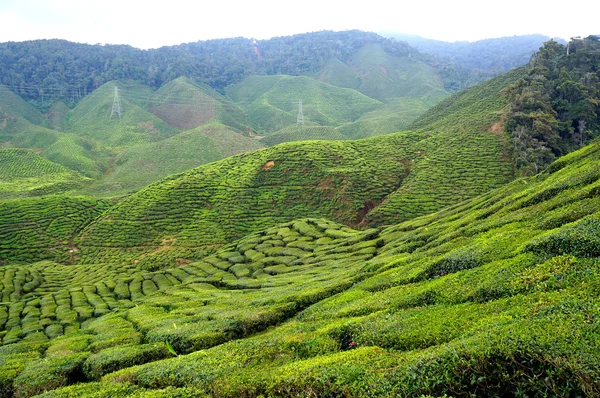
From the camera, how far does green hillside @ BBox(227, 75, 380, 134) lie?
160 meters

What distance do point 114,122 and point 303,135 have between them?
246 feet

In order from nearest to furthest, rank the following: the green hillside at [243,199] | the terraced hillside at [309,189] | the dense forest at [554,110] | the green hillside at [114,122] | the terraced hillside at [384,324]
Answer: the terraced hillside at [384,324]
the terraced hillside at [309,189]
the green hillside at [243,199]
the dense forest at [554,110]
the green hillside at [114,122]

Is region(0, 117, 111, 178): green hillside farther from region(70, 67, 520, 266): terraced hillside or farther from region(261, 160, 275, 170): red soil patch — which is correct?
region(261, 160, 275, 170): red soil patch

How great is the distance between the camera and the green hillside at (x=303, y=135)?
406 ft

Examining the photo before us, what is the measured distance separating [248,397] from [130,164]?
107 meters

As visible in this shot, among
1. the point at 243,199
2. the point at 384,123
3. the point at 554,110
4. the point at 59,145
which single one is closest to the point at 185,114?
the point at 59,145

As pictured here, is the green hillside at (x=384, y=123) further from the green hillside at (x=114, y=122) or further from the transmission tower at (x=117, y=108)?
the transmission tower at (x=117, y=108)

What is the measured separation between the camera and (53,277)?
137 feet

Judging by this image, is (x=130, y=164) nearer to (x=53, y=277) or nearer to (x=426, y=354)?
(x=53, y=277)

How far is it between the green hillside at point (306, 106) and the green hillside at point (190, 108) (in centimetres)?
964

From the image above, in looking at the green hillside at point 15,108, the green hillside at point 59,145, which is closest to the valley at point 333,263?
the green hillside at point 59,145

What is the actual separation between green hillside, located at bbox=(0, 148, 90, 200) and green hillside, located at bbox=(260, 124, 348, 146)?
5864 centimetres

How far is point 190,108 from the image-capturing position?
167 metres

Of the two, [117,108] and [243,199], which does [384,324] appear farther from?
[117,108]
